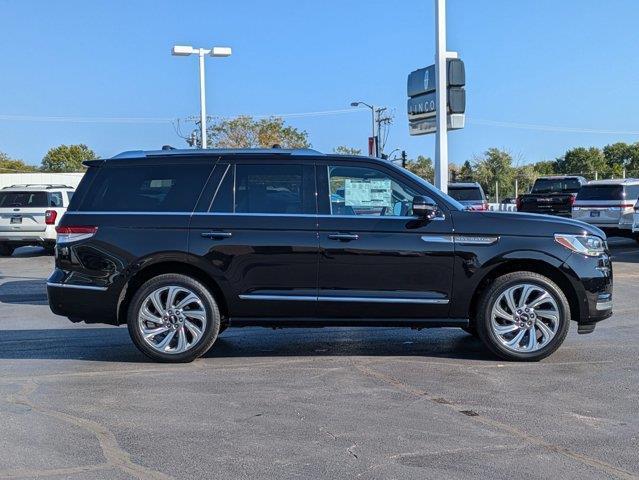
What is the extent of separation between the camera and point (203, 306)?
679 centimetres

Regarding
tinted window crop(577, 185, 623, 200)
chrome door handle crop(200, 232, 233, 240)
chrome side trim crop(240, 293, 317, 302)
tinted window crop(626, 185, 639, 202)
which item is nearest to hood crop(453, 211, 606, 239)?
chrome side trim crop(240, 293, 317, 302)

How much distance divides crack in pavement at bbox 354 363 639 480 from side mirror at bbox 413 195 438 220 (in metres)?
1.46

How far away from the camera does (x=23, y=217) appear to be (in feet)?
62.6

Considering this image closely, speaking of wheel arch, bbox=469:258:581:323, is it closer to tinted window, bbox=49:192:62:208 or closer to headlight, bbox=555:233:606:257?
headlight, bbox=555:233:606:257

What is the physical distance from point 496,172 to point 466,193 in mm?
35128

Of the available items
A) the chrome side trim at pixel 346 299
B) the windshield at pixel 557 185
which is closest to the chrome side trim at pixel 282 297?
the chrome side trim at pixel 346 299

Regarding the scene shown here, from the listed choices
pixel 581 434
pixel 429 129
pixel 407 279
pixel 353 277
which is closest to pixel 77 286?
pixel 353 277

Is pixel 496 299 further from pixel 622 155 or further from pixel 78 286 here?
pixel 622 155

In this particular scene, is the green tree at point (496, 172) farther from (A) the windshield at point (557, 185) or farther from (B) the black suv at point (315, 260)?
(B) the black suv at point (315, 260)

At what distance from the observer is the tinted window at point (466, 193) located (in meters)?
23.4

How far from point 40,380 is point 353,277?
286 centimetres

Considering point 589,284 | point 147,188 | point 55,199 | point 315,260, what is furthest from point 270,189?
point 55,199

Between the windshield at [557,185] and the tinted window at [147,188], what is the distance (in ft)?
71.1

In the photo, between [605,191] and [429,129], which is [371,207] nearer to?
[429,129]
